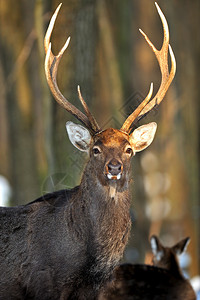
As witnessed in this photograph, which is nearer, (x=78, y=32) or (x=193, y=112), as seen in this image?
(x=78, y=32)

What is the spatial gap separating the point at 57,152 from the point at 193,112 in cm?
733

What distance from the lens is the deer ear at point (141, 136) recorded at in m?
8.09

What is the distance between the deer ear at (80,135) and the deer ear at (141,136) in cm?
52

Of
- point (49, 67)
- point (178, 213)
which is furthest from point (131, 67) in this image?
point (49, 67)

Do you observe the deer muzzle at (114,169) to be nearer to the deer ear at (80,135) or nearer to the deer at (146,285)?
the deer ear at (80,135)

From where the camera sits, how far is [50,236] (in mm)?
7707

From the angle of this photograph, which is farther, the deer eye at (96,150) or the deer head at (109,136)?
the deer eye at (96,150)

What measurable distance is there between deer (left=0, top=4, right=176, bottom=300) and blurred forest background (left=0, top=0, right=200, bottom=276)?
185 centimetres

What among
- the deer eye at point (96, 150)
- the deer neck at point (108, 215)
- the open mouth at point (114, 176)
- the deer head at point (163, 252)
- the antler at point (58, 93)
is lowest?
the deer head at point (163, 252)

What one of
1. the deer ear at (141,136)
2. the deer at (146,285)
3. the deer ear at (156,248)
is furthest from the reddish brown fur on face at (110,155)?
the deer ear at (156,248)

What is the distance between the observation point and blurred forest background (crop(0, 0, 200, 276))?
10.3 metres

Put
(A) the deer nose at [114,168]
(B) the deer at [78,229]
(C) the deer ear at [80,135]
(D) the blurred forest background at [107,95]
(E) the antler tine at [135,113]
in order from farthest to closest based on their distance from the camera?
(D) the blurred forest background at [107,95] < (C) the deer ear at [80,135] < (E) the antler tine at [135,113] < (B) the deer at [78,229] < (A) the deer nose at [114,168]

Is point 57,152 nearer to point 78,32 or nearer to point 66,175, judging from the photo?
point 66,175

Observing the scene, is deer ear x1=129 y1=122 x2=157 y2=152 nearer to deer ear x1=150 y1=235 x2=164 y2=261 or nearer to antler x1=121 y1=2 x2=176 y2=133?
antler x1=121 y1=2 x2=176 y2=133
